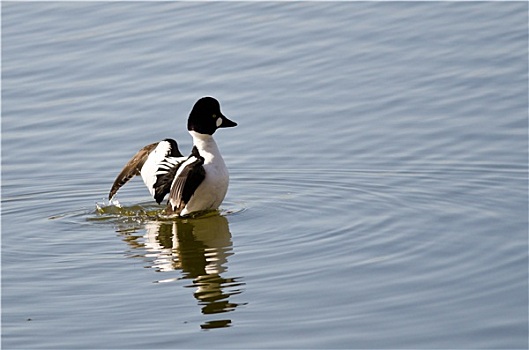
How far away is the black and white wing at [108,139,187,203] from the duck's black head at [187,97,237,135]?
29cm

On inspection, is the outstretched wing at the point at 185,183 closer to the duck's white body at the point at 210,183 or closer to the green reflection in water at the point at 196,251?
the duck's white body at the point at 210,183

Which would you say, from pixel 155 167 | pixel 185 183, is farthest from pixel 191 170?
pixel 155 167

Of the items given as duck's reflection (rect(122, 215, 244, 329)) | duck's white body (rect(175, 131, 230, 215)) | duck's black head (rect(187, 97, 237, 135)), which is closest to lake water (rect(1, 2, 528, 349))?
duck's reflection (rect(122, 215, 244, 329))

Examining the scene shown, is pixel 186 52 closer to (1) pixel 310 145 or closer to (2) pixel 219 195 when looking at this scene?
(1) pixel 310 145

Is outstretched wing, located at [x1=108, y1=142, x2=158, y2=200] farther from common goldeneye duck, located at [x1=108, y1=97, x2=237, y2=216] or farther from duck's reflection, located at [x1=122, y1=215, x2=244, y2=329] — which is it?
duck's reflection, located at [x1=122, y1=215, x2=244, y2=329]

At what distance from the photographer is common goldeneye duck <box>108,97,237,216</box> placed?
34.7 feet

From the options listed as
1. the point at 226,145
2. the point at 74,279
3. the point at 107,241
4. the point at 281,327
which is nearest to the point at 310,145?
the point at 226,145

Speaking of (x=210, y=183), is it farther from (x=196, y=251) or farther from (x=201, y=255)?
(x=201, y=255)

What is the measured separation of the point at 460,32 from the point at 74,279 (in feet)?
26.3

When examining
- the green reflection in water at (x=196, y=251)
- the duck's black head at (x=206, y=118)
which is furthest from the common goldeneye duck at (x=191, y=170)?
the green reflection in water at (x=196, y=251)

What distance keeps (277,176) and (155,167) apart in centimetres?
132

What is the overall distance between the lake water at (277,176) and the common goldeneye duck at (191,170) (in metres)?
0.20

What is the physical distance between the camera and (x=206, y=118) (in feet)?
36.1

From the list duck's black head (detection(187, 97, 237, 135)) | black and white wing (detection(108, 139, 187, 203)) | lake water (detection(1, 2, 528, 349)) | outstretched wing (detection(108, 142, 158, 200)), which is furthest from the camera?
outstretched wing (detection(108, 142, 158, 200))
